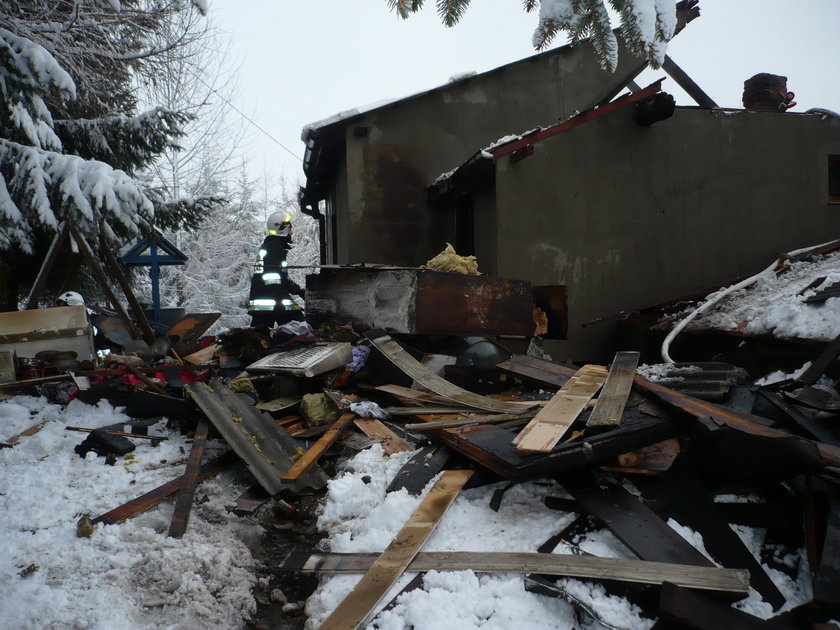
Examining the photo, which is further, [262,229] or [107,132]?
[262,229]

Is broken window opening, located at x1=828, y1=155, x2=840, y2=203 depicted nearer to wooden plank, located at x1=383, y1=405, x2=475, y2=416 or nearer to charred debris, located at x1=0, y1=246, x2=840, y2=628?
charred debris, located at x1=0, y1=246, x2=840, y2=628

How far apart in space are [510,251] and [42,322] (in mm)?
6341

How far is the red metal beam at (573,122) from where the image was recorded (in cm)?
761

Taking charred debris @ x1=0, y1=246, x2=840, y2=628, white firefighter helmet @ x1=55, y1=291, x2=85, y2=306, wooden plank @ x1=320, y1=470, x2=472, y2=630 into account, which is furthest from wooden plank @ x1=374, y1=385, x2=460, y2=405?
white firefighter helmet @ x1=55, y1=291, x2=85, y2=306

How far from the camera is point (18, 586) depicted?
2.41 metres

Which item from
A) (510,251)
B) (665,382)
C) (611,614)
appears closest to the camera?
(611,614)

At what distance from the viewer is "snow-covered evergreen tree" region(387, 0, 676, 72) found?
2041 millimetres

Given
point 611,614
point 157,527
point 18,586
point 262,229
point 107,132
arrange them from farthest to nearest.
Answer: point 262,229 < point 107,132 < point 157,527 < point 18,586 < point 611,614

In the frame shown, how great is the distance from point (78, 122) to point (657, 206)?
9707 millimetres

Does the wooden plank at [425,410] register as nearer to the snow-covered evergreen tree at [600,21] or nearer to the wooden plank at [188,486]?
the wooden plank at [188,486]

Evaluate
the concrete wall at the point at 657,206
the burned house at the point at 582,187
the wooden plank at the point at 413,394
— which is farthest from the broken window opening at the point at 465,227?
the wooden plank at the point at 413,394

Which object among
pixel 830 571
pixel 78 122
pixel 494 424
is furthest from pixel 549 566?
pixel 78 122

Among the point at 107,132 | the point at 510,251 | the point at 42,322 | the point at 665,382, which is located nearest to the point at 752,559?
the point at 665,382

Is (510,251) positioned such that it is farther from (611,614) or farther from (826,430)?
(611,614)
